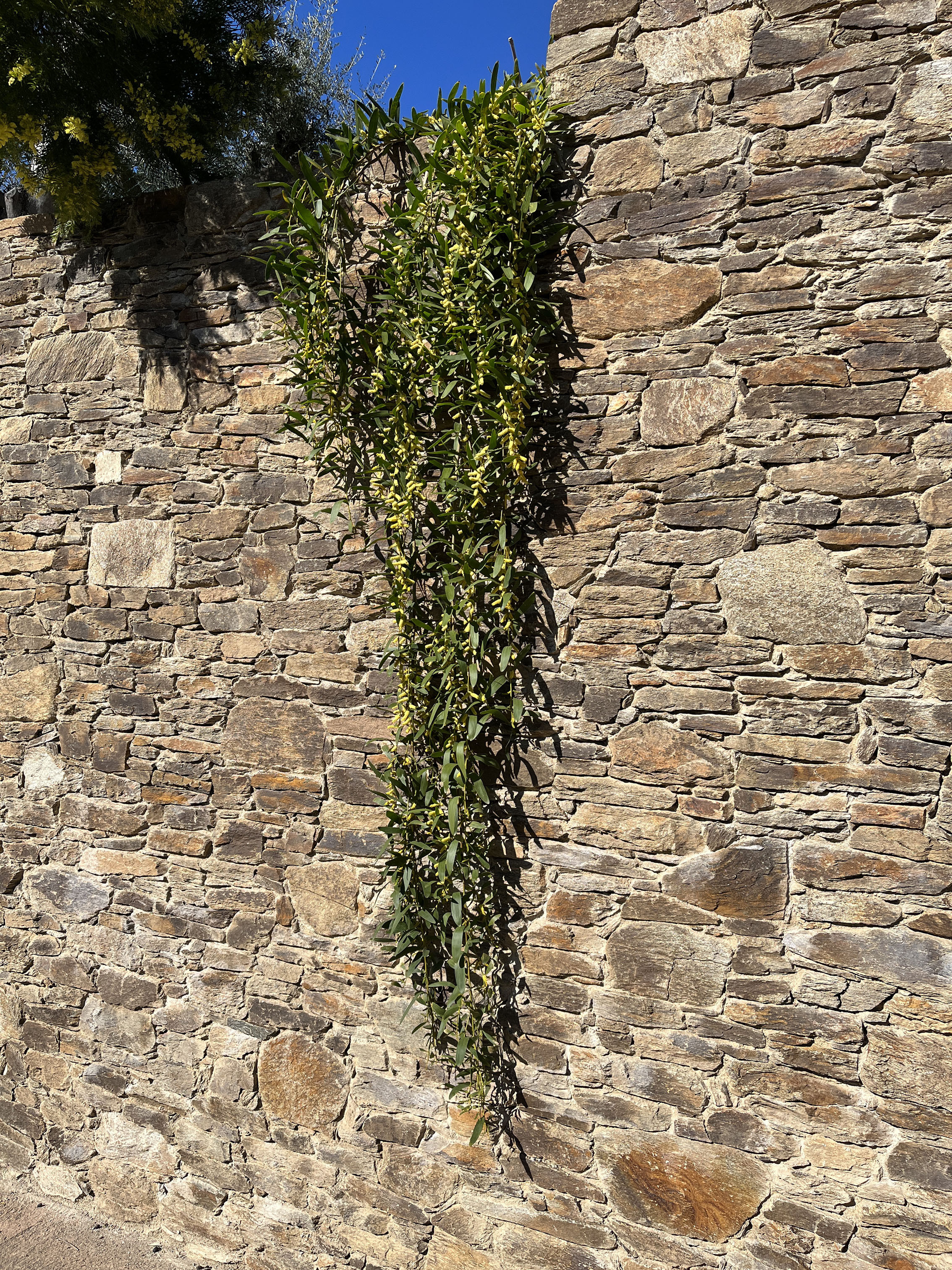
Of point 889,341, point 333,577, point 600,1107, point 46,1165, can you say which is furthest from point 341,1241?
point 889,341

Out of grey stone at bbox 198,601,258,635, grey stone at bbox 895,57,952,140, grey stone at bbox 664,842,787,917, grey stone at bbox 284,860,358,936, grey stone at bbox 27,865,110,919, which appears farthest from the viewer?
grey stone at bbox 27,865,110,919

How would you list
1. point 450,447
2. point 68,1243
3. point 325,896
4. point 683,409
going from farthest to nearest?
1. point 68,1243
2. point 325,896
3. point 450,447
4. point 683,409

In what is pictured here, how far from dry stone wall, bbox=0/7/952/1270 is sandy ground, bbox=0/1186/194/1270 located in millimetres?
100

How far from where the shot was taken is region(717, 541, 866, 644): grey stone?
2.01m

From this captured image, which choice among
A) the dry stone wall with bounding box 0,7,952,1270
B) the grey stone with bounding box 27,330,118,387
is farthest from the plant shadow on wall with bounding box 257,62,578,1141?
the grey stone with bounding box 27,330,118,387

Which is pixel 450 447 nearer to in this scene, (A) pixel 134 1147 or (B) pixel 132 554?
(B) pixel 132 554

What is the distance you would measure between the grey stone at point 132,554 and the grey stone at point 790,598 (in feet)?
5.91

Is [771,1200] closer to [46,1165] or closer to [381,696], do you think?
[381,696]

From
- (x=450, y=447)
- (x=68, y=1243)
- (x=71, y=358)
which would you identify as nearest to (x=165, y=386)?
(x=71, y=358)

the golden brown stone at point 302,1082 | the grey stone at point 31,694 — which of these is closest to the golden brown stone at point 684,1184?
the golden brown stone at point 302,1082

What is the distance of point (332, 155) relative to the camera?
2.56 metres

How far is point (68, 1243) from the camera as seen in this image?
296cm

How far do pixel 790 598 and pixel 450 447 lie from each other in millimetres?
969

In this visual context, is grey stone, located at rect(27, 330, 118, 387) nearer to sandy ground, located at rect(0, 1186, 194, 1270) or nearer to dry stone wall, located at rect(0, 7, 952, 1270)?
dry stone wall, located at rect(0, 7, 952, 1270)
